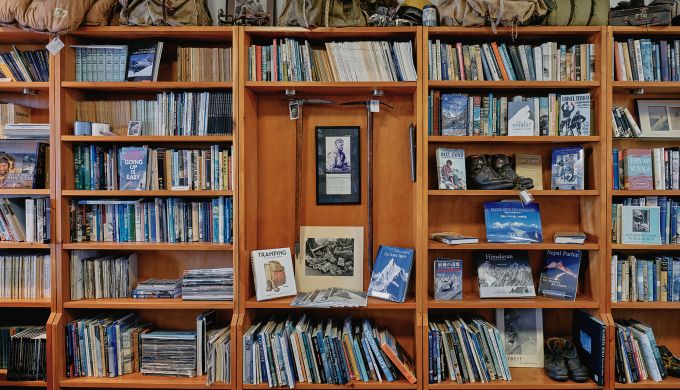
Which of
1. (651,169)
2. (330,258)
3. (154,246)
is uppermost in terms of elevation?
(651,169)

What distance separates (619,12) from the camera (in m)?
2.26

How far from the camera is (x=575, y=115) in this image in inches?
89.0

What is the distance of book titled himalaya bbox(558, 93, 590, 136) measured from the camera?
2.25m

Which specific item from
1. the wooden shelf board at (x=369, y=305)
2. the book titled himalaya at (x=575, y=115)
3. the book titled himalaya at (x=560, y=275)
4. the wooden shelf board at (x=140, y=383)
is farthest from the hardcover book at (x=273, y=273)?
the book titled himalaya at (x=575, y=115)

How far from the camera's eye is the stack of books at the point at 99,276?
2.35 meters

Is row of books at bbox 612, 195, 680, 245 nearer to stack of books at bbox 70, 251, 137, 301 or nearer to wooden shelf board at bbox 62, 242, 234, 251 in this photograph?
wooden shelf board at bbox 62, 242, 234, 251

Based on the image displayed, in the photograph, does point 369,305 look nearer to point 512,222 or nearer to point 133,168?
point 512,222

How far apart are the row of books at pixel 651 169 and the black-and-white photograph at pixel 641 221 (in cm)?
12

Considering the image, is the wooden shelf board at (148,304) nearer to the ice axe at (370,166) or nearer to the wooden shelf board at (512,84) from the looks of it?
the ice axe at (370,166)

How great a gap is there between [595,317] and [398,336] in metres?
1.04

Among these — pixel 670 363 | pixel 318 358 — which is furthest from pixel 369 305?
pixel 670 363

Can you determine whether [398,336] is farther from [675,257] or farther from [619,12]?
[619,12]

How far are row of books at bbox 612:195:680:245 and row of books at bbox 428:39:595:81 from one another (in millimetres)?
709

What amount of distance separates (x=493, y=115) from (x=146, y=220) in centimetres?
193
